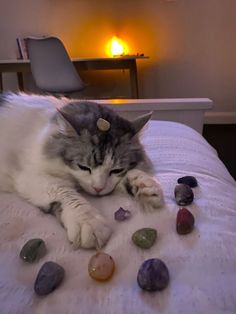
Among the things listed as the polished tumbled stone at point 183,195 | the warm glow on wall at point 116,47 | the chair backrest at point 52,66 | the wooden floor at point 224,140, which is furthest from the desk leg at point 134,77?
the polished tumbled stone at point 183,195

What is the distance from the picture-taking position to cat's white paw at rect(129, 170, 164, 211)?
0.63m

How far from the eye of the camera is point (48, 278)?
1.34 ft

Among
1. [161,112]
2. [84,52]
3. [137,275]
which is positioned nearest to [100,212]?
[137,275]

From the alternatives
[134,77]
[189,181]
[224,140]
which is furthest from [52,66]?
[189,181]

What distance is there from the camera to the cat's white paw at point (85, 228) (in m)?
0.50

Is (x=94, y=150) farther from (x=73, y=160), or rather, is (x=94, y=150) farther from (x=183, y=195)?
(x=183, y=195)

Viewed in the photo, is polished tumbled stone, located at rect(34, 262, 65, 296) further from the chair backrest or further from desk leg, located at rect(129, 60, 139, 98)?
desk leg, located at rect(129, 60, 139, 98)

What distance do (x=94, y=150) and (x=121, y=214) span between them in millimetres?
175

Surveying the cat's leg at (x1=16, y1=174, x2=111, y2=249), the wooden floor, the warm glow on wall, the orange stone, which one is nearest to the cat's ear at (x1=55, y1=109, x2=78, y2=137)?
→ the cat's leg at (x1=16, y1=174, x2=111, y2=249)

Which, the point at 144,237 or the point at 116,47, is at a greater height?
the point at 116,47

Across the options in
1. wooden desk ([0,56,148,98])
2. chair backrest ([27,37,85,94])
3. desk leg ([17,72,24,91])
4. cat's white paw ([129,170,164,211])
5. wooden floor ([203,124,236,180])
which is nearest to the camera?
cat's white paw ([129,170,164,211])

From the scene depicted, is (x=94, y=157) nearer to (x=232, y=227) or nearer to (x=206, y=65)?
(x=232, y=227)

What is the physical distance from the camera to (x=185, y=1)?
10.6ft

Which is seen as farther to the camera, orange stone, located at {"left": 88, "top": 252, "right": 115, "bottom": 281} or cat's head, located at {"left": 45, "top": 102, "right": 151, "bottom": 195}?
cat's head, located at {"left": 45, "top": 102, "right": 151, "bottom": 195}
